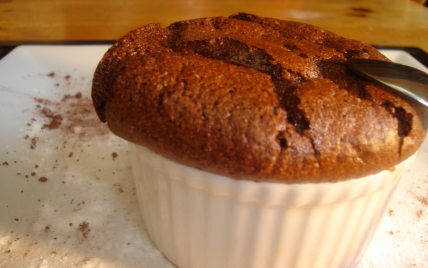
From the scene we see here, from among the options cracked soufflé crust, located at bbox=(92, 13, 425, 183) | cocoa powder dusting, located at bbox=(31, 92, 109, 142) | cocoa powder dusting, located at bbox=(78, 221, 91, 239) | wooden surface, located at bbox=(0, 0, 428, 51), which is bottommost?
cocoa powder dusting, located at bbox=(78, 221, 91, 239)

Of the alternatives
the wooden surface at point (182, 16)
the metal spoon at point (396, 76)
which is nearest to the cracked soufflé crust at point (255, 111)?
the metal spoon at point (396, 76)

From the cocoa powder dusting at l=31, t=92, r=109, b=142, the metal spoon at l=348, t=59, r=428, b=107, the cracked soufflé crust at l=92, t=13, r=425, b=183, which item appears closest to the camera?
the cracked soufflé crust at l=92, t=13, r=425, b=183

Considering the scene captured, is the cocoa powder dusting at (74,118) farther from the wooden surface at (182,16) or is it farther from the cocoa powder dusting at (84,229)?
the wooden surface at (182,16)

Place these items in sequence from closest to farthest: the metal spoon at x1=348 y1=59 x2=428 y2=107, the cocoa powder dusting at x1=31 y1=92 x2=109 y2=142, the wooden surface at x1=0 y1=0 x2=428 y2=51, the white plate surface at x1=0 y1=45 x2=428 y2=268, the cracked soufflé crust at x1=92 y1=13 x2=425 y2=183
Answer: the cracked soufflé crust at x1=92 y1=13 x2=425 y2=183
the metal spoon at x1=348 y1=59 x2=428 y2=107
the white plate surface at x1=0 y1=45 x2=428 y2=268
the cocoa powder dusting at x1=31 y1=92 x2=109 y2=142
the wooden surface at x1=0 y1=0 x2=428 y2=51

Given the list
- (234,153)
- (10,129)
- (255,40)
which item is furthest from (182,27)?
(10,129)

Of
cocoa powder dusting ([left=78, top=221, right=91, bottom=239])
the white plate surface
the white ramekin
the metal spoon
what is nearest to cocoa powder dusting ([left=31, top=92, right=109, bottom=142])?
the white plate surface

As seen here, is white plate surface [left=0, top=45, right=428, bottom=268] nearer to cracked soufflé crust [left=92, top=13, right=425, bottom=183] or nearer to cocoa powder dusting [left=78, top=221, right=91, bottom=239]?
A: cocoa powder dusting [left=78, top=221, right=91, bottom=239]

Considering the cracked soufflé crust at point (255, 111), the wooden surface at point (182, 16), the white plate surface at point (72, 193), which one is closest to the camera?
the cracked soufflé crust at point (255, 111)
